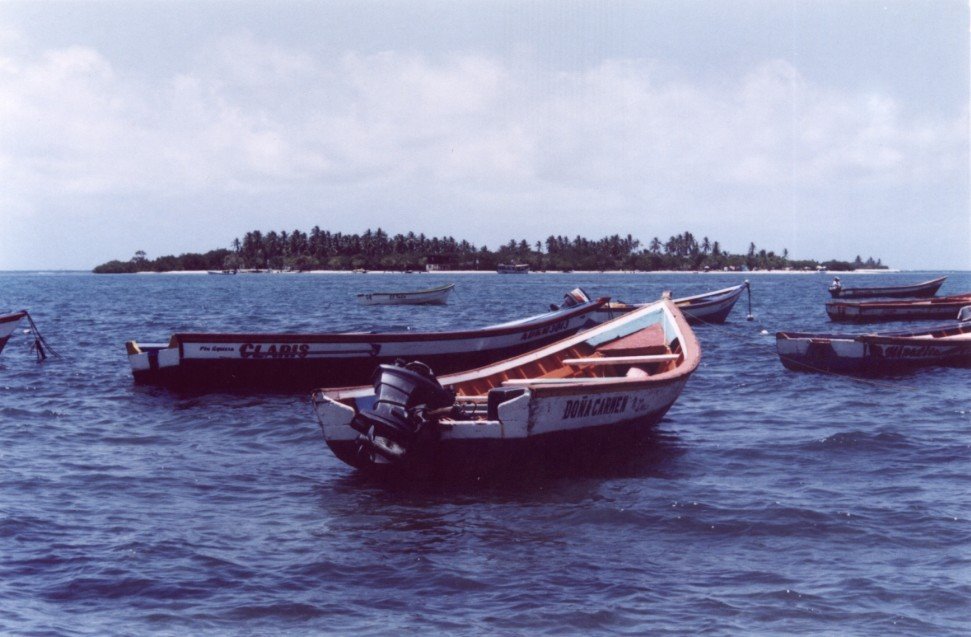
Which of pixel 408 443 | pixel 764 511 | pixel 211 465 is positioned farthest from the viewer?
pixel 211 465

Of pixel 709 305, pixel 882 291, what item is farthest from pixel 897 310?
pixel 882 291

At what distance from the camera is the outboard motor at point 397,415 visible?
37.1 feet

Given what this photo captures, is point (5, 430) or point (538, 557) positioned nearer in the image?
point (538, 557)

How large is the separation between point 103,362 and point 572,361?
17275 millimetres

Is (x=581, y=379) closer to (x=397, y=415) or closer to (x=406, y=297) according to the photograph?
(x=397, y=415)

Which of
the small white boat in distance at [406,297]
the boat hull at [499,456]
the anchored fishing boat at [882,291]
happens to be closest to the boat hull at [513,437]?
the boat hull at [499,456]

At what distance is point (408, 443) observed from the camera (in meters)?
11.3

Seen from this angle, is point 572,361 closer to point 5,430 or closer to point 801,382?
point 801,382

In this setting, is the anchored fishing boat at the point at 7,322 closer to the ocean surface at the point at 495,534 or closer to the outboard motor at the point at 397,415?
the ocean surface at the point at 495,534

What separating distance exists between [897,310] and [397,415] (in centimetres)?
3742

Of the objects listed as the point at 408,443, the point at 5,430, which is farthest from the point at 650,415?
the point at 5,430

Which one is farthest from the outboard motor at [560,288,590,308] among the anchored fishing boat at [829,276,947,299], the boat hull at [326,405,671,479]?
the anchored fishing boat at [829,276,947,299]

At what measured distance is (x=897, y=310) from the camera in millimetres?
42469

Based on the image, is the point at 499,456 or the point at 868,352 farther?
the point at 868,352
